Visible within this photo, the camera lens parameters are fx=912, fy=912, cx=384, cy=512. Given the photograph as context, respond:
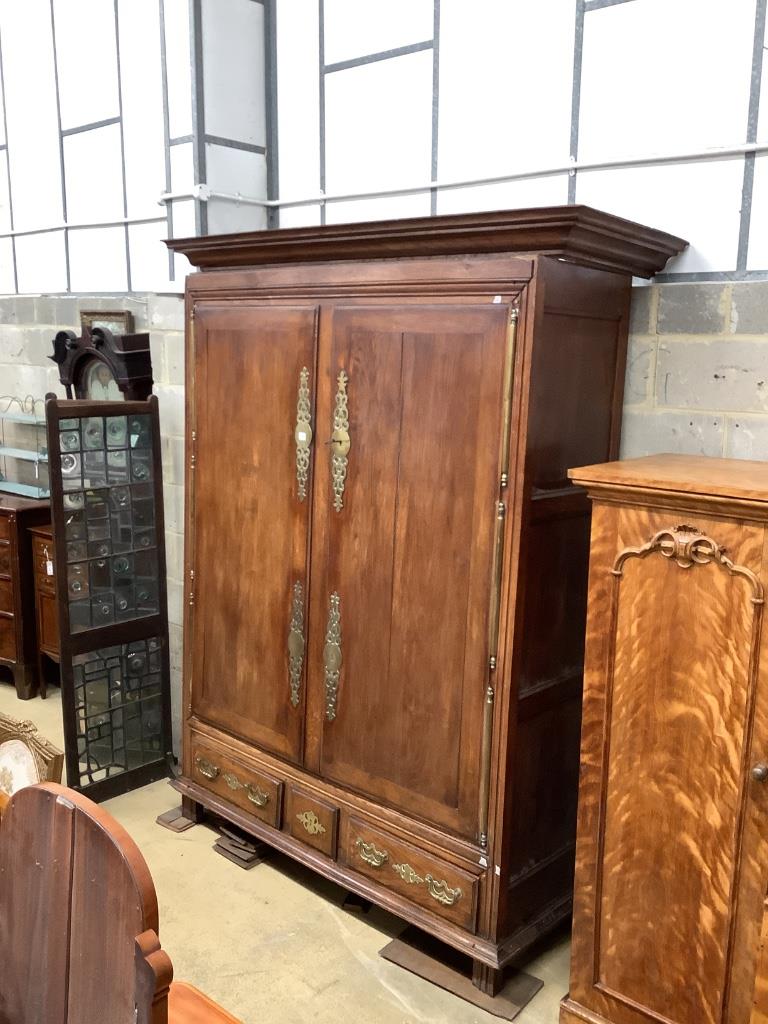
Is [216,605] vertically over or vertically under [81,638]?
over

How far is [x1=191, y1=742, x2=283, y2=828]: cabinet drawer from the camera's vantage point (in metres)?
2.93

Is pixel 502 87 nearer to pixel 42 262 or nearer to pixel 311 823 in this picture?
pixel 311 823

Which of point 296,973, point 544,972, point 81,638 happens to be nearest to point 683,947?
point 544,972

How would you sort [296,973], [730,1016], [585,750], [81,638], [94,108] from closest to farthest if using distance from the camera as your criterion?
[730,1016] → [585,750] → [296,973] → [81,638] → [94,108]

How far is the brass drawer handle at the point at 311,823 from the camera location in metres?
2.78

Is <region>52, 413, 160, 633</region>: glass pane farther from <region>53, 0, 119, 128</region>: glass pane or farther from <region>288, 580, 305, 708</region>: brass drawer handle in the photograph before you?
<region>53, 0, 119, 128</region>: glass pane

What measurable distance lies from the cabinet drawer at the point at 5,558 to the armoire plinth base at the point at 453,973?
2671 mm

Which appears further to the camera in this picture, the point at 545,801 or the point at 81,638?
the point at 81,638

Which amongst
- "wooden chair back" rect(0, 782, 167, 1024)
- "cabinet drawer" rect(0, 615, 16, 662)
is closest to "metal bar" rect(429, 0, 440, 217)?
Result: "wooden chair back" rect(0, 782, 167, 1024)

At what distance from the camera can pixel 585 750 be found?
2.14 m

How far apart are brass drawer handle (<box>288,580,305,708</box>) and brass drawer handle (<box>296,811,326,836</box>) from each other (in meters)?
0.34

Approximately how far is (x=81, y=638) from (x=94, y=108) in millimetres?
2327

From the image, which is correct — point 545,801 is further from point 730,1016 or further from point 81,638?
point 81,638

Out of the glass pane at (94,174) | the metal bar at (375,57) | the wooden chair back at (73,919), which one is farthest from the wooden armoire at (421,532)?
the wooden chair back at (73,919)
